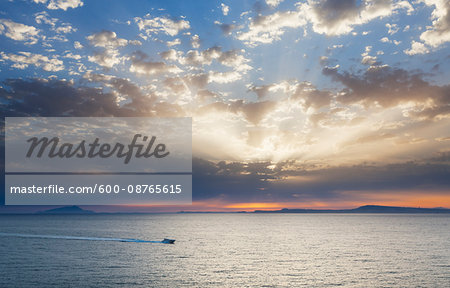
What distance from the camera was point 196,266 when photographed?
63.4 metres

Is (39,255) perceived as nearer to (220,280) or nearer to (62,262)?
(62,262)

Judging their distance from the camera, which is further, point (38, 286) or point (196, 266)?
point (196, 266)

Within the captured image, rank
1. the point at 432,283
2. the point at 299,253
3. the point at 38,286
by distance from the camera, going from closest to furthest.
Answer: the point at 38,286 < the point at 432,283 < the point at 299,253

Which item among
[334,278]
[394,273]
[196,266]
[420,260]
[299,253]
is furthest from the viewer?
[299,253]

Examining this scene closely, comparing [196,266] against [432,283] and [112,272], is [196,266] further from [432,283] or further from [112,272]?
[432,283]

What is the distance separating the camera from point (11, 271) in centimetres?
5534

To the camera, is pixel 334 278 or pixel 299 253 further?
pixel 299 253

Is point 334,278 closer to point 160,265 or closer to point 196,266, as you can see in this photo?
point 196,266

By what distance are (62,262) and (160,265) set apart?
17.6 metres

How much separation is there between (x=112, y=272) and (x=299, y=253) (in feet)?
144

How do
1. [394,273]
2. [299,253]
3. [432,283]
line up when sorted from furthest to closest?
[299,253]
[394,273]
[432,283]

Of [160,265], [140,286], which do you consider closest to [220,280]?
[140,286]

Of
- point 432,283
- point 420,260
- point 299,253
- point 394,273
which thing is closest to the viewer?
point 432,283

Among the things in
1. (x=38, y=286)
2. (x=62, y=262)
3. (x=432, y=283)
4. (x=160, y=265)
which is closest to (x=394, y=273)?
(x=432, y=283)
